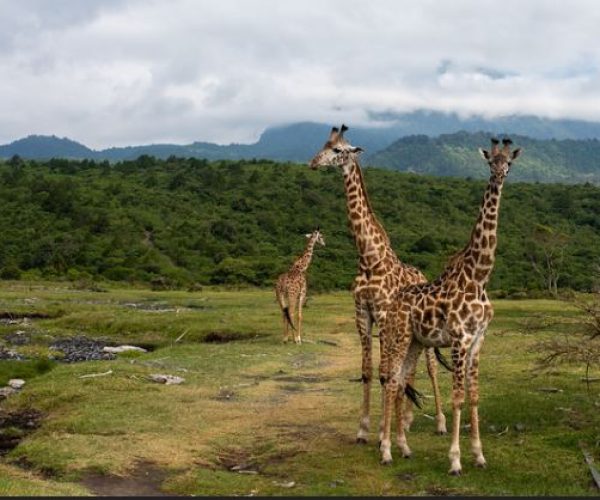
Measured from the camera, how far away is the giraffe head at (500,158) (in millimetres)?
13344

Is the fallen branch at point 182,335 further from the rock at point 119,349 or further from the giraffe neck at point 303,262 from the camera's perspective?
the giraffe neck at point 303,262

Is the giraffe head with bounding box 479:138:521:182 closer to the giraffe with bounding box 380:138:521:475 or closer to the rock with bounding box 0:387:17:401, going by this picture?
the giraffe with bounding box 380:138:521:475

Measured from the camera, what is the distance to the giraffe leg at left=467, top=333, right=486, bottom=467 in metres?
13.4

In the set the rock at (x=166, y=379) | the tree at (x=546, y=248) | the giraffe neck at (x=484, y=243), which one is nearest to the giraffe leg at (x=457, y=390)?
the giraffe neck at (x=484, y=243)

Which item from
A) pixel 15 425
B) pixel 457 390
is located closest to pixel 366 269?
pixel 457 390

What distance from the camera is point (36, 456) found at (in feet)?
49.3

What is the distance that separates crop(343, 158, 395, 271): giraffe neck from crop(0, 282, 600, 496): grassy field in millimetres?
3740

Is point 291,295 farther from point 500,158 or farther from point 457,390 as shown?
point 500,158

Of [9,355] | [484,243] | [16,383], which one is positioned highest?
[484,243]

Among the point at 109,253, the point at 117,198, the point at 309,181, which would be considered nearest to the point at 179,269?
the point at 109,253

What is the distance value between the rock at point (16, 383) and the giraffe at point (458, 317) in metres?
13.2

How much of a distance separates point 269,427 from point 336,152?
6435 mm

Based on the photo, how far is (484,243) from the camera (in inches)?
543

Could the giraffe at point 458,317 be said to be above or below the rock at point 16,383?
above
